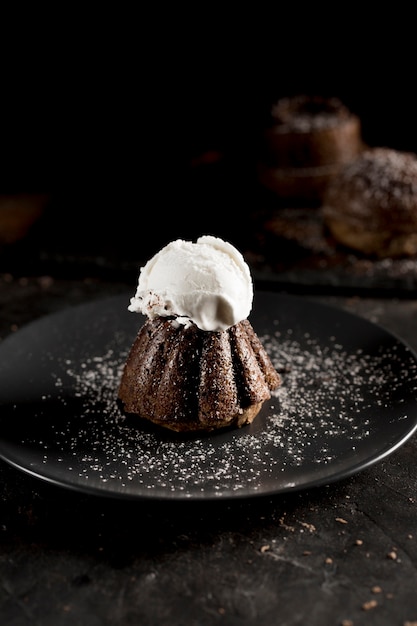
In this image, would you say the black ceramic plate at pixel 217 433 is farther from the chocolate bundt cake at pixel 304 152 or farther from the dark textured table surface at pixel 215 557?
the chocolate bundt cake at pixel 304 152

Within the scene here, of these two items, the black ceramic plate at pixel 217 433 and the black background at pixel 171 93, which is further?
the black background at pixel 171 93

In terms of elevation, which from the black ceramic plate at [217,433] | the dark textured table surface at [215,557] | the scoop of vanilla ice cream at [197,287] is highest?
the scoop of vanilla ice cream at [197,287]

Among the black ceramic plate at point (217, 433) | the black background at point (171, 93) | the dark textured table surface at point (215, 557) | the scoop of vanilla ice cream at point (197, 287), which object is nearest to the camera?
the dark textured table surface at point (215, 557)

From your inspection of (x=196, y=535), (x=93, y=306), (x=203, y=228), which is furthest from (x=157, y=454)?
(x=203, y=228)

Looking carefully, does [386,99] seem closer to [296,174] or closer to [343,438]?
[296,174]

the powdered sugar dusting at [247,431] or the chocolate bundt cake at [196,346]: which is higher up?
the chocolate bundt cake at [196,346]

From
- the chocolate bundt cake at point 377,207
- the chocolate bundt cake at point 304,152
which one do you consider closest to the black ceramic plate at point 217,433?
the chocolate bundt cake at point 377,207

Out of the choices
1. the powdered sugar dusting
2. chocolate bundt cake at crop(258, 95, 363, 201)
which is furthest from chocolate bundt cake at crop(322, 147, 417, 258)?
the powdered sugar dusting

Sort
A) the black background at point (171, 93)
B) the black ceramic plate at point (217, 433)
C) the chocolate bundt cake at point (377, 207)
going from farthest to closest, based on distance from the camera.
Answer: the black background at point (171, 93) → the chocolate bundt cake at point (377, 207) → the black ceramic plate at point (217, 433)
